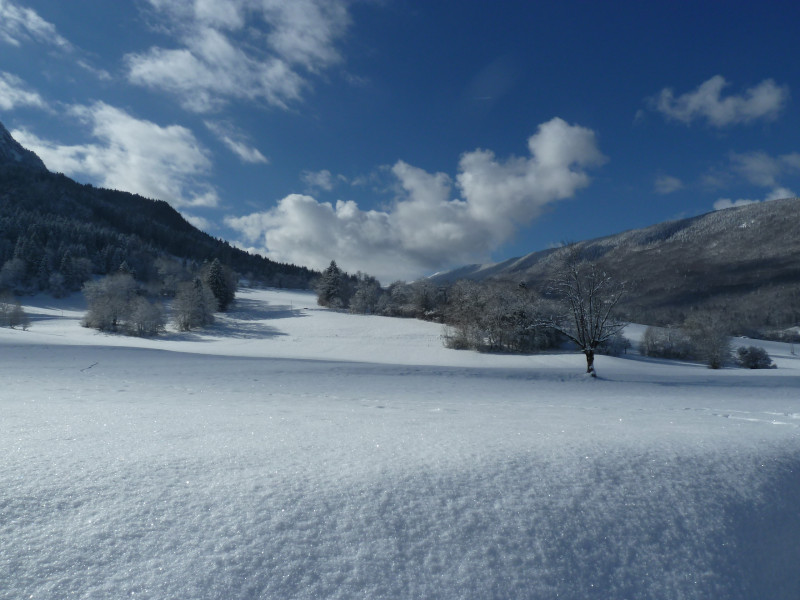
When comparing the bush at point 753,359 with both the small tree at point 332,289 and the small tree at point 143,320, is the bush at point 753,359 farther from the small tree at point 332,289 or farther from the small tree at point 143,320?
the small tree at point 143,320

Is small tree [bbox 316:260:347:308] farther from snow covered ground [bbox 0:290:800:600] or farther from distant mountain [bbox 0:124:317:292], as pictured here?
snow covered ground [bbox 0:290:800:600]

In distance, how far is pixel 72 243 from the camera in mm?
111062

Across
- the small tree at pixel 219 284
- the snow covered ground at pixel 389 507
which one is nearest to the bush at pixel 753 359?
the snow covered ground at pixel 389 507

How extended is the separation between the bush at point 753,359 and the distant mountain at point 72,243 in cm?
12574

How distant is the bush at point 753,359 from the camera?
160 ft

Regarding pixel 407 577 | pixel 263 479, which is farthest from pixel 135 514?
pixel 407 577

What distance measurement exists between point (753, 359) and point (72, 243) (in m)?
147

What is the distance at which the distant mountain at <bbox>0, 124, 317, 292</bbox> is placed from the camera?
95.0 m

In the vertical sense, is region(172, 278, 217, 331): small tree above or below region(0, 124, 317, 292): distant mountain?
below

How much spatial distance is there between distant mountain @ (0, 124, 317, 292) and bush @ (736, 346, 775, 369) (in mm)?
125736

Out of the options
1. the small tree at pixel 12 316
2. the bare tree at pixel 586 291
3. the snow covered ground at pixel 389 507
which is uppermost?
the bare tree at pixel 586 291

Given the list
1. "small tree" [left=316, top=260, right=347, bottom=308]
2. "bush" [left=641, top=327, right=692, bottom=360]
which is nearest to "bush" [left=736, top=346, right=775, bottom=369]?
"bush" [left=641, top=327, right=692, bottom=360]

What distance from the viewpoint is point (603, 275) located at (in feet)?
93.6

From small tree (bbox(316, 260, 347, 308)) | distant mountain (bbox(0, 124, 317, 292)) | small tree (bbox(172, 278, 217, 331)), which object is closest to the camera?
small tree (bbox(172, 278, 217, 331))
